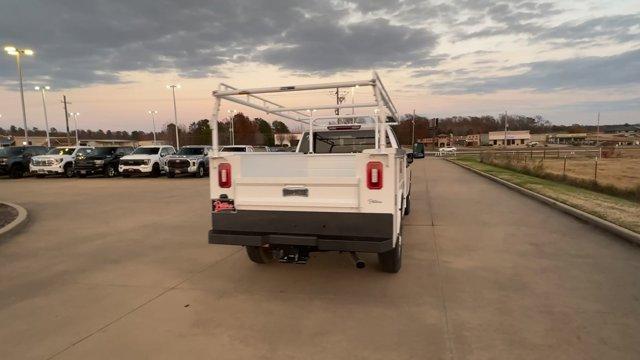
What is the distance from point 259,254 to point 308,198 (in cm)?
166

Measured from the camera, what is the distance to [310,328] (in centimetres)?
423

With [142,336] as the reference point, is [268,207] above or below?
above

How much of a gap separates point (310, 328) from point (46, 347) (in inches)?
95.0

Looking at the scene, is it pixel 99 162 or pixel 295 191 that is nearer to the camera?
pixel 295 191

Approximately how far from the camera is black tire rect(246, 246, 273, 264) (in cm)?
Answer: 624

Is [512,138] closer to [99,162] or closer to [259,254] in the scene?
[99,162]

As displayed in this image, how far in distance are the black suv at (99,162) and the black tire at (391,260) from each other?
73.0 feet

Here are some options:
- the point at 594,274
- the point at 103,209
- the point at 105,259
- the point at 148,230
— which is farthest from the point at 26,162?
the point at 594,274

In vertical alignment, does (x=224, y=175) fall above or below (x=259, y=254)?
above

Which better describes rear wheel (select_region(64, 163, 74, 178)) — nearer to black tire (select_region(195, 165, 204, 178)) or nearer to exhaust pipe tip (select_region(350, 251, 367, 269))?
black tire (select_region(195, 165, 204, 178))

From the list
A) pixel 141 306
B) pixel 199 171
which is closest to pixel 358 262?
pixel 141 306

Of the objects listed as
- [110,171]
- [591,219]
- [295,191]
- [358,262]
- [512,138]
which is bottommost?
[512,138]

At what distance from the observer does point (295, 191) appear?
202 inches

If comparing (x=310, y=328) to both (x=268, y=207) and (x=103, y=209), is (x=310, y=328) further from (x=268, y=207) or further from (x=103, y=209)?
(x=103, y=209)
